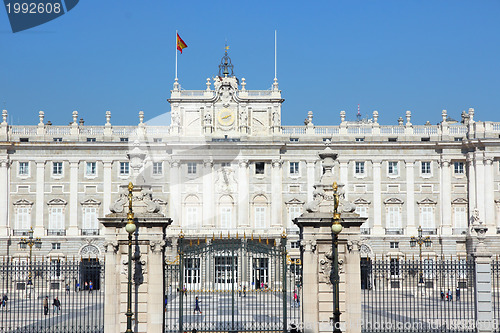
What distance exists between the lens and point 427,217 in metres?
71.5

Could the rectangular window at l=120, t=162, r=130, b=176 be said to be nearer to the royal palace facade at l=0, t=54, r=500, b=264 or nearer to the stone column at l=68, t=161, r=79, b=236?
the royal palace facade at l=0, t=54, r=500, b=264

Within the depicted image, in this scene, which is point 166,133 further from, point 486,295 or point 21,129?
point 486,295

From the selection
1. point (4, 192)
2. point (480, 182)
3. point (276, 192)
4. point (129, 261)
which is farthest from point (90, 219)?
point (129, 261)

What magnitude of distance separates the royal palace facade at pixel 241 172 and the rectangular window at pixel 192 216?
0.09 m

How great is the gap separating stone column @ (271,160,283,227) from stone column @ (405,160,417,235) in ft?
38.6

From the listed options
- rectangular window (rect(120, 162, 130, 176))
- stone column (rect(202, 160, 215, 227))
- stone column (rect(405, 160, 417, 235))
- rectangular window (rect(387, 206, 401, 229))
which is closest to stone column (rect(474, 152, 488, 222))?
stone column (rect(405, 160, 417, 235))

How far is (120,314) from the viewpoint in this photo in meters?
25.7

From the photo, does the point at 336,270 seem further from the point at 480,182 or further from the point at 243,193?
the point at 480,182

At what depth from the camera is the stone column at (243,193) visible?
2771 inches

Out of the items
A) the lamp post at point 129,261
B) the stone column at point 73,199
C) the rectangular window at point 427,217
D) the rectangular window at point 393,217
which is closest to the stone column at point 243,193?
the rectangular window at point 393,217

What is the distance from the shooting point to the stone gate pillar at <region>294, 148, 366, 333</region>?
25.8 meters

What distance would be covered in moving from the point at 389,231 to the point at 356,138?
9217 mm

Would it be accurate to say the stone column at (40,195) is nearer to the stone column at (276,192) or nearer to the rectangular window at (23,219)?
the rectangular window at (23,219)

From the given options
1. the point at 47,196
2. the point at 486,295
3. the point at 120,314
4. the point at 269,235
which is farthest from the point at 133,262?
the point at 47,196
